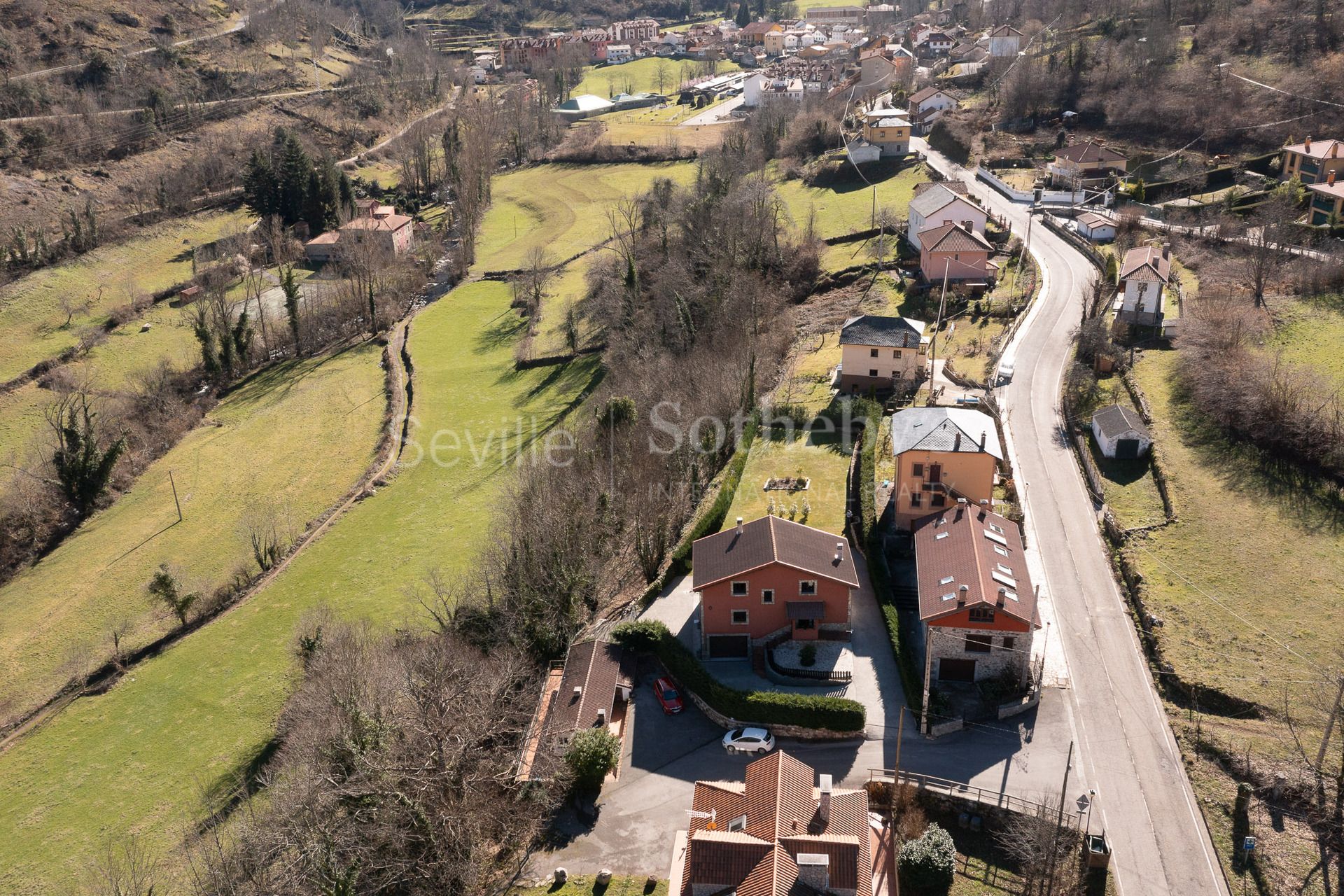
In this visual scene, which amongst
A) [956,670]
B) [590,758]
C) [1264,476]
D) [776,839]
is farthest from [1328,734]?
[590,758]

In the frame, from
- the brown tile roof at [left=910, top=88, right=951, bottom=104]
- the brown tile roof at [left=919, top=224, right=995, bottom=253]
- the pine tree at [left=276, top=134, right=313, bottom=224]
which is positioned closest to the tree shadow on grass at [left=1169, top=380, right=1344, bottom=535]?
the brown tile roof at [left=919, top=224, right=995, bottom=253]

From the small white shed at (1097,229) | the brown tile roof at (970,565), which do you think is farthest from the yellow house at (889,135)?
the brown tile roof at (970,565)

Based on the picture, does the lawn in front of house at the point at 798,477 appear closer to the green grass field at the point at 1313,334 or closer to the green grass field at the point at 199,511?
the green grass field at the point at 1313,334

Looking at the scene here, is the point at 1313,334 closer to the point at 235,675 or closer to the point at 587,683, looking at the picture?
the point at 587,683

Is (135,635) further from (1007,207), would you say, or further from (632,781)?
(1007,207)

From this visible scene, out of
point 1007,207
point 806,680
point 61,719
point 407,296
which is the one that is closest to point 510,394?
point 407,296

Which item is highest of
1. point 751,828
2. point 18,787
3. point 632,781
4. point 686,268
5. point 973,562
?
point 686,268

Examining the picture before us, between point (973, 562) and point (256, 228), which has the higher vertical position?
point (256, 228)

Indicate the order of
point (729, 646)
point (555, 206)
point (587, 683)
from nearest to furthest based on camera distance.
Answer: point (587, 683), point (729, 646), point (555, 206)
